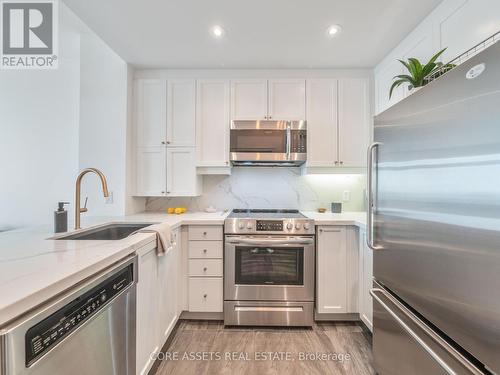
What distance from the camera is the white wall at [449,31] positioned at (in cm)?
131

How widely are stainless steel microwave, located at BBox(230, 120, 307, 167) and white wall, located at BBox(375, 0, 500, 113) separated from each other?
903 mm

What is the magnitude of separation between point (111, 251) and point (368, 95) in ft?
8.91

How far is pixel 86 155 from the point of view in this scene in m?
2.49

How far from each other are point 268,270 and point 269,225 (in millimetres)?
411

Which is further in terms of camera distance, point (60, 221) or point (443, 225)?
point (60, 221)

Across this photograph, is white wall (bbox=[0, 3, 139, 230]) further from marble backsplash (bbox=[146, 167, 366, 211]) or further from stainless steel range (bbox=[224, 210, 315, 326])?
stainless steel range (bbox=[224, 210, 315, 326])

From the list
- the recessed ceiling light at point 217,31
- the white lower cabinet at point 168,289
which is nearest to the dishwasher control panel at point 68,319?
the white lower cabinet at point 168,289

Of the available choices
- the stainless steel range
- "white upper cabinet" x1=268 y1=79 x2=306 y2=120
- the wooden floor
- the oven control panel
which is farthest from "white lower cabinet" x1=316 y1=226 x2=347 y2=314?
"white upper cabinet" x1=268 y1=79 x2=306 y2=120

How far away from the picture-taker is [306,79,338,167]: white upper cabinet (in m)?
2.57

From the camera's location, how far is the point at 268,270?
7.22 feet

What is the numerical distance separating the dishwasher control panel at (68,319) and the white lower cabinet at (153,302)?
325 mm

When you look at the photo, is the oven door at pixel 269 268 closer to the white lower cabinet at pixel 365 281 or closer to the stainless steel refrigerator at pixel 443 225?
the white lower cabinet at pixel 365 281

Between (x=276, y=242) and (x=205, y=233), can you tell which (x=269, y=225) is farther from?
(x=205, y=233)

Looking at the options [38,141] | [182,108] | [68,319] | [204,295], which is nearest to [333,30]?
[182,108]
